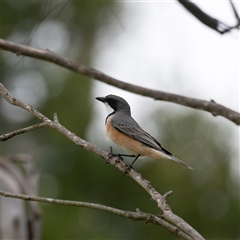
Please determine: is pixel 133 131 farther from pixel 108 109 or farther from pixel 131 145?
pixel 108 109

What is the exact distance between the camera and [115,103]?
591cm

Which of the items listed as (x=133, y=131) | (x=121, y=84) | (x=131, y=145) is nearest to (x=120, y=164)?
(x=131, y=145)

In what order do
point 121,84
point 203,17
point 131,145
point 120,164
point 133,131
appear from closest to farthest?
point 121,84 < point 203,17 < point 120,164 < point 131,145 < point 133,131

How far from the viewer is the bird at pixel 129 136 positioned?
16.7ft

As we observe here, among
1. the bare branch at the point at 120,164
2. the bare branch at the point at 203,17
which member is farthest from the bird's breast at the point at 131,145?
the bare branch at the point at 203,17

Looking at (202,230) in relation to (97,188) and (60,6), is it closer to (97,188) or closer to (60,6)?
(97,188)

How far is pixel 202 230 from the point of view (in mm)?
9602

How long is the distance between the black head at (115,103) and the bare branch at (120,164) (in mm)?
1692

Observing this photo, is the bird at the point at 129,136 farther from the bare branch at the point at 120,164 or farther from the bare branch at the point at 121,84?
the bare branch at the point at 121,84

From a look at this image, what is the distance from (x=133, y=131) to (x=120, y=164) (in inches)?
46.2

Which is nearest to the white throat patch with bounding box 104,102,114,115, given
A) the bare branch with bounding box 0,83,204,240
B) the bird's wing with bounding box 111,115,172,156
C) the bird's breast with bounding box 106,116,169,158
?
the bird's wing with bounding box 111,115,172,156

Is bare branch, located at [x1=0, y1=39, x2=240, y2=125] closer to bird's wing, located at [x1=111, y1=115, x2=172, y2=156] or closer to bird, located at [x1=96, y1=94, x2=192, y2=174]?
bird, located at [x1=96, y1=94, x2=192, y2=174]

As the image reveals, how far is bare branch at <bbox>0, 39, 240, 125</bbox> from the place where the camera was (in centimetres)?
166

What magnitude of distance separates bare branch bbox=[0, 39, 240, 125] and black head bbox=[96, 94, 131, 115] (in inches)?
163
